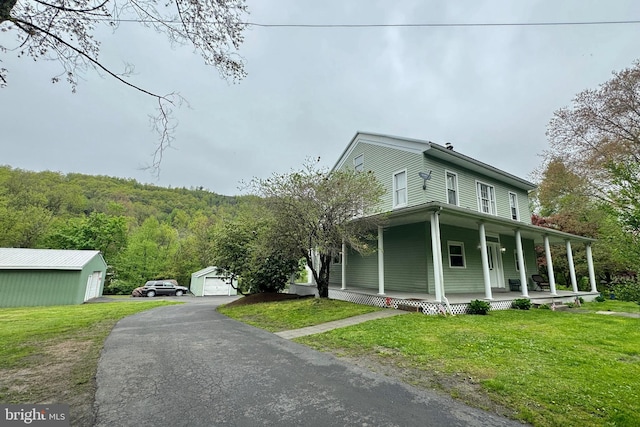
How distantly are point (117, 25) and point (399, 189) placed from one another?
440 inches

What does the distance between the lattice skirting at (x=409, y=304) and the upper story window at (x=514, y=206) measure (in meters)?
6.89

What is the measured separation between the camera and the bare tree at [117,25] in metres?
3.89

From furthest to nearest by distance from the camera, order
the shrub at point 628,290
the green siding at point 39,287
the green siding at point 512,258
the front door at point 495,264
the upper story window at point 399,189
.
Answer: the green siding at point 39,287 < the green siding at point 512,258 < the front door at point 495,264 < the upper story window at point 399,189 < the shrub at point 628,290

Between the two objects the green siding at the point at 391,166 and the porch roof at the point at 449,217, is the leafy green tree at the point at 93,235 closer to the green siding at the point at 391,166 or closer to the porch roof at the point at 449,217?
the green siding at the point at 391,166

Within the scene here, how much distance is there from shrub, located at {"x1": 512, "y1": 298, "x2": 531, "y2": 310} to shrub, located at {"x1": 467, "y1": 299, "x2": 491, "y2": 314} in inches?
80.5

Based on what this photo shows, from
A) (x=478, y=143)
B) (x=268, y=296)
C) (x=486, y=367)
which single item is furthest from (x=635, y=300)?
(x=478, y=143)

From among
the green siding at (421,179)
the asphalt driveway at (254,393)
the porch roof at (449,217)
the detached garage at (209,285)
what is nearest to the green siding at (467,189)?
the green siding at (421,179)

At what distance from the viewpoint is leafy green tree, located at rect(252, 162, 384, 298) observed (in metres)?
9.96

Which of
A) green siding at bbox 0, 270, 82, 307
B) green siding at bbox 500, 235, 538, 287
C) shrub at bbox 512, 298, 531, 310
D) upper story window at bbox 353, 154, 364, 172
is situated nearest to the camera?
shrub at bbox 512, 298, 531, 310

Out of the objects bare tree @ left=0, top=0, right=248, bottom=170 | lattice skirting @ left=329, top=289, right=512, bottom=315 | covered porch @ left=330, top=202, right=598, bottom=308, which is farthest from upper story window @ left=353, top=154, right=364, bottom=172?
bare tree @ left=0, top=0, right=248, bottom=170

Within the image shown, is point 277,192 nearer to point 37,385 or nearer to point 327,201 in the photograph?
point 327,201

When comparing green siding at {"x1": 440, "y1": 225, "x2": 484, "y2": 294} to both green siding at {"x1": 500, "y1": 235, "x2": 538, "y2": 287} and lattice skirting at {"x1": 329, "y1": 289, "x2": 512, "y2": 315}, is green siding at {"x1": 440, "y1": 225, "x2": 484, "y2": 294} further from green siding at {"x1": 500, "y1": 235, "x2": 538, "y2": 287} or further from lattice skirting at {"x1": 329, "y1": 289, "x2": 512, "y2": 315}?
green siding at {"x1": 500, "y1": 235, "x2": 538, "y2": 287}

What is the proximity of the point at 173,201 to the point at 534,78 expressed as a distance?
5655cm

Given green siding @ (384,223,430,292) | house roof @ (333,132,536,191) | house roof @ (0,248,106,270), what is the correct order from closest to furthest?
green siding @ (384,223,430,292) < house roof @ (333,132,536,191) < house roof @ (0,248,106,270)
